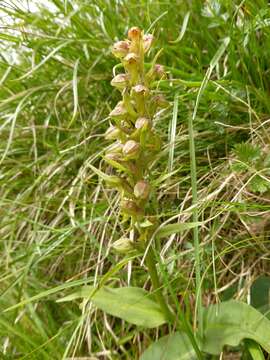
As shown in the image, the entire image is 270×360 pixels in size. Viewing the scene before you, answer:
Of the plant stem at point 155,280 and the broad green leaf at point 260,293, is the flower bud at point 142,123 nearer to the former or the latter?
the plant stem at point 155,280

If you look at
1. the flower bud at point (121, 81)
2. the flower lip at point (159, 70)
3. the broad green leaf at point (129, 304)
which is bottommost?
the broad green leaf at point (129, 304)

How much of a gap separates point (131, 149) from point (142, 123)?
45mm

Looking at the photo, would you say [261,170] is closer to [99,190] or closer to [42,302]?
[99,190]

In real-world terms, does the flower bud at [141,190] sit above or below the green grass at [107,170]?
above

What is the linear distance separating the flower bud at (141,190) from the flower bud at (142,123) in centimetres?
9

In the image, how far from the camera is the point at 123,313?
948mm

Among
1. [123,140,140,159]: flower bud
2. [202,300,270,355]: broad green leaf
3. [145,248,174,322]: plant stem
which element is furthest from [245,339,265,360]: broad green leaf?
[123,140,140,159]: flower bud

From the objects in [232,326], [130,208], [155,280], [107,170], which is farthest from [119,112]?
[107,170]

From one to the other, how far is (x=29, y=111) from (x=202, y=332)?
3.16 feet

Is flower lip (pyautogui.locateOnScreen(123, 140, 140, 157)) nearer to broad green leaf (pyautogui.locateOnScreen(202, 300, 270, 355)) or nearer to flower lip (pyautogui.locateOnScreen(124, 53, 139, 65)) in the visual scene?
flower lip (pyautogui.locateOnScreen(124, 53, 139, 65))

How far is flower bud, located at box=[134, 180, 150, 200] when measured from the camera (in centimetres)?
86

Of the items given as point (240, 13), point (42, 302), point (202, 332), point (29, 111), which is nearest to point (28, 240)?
point (42, 302)

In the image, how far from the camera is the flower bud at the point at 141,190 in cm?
86

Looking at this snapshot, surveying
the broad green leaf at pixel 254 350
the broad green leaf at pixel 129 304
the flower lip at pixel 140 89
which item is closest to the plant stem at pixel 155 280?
the broad green leaf at pixel 129 304
